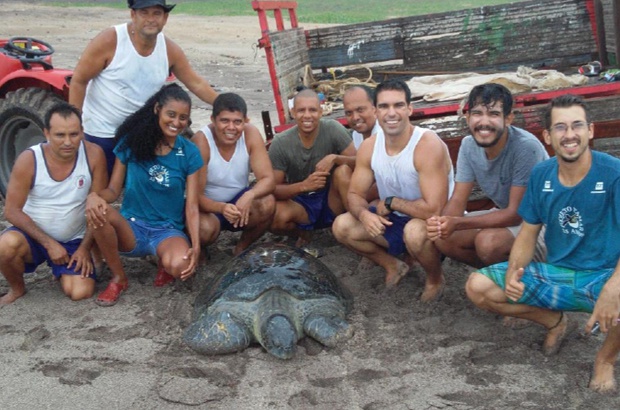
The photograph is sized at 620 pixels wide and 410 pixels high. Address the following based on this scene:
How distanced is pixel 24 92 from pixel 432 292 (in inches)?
136

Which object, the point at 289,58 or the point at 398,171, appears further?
the point at 289,58

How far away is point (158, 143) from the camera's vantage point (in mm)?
4285

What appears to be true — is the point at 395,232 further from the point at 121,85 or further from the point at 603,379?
the point at 121,85

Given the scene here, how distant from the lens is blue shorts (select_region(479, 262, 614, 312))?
10.1 feet

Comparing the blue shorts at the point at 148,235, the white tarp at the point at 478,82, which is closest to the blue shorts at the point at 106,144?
the blue shorts at the point at 148,235

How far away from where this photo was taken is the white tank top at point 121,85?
438 centimetres

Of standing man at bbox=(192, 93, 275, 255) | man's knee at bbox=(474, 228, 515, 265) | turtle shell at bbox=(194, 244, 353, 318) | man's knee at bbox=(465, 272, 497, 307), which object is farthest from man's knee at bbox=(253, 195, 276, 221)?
man's knee at bbox=(465, 272, 497, 307)

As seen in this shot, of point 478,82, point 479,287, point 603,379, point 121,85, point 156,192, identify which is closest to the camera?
point 603,379

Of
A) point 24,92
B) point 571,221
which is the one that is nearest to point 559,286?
point 571,221

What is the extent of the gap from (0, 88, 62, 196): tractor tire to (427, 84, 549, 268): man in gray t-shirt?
3.16 m

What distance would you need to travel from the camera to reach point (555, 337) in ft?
10.9

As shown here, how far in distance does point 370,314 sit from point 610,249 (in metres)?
1.30

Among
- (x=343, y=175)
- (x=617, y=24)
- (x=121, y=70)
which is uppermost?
(x=121, y=70)

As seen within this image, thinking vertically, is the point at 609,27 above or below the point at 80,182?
above
